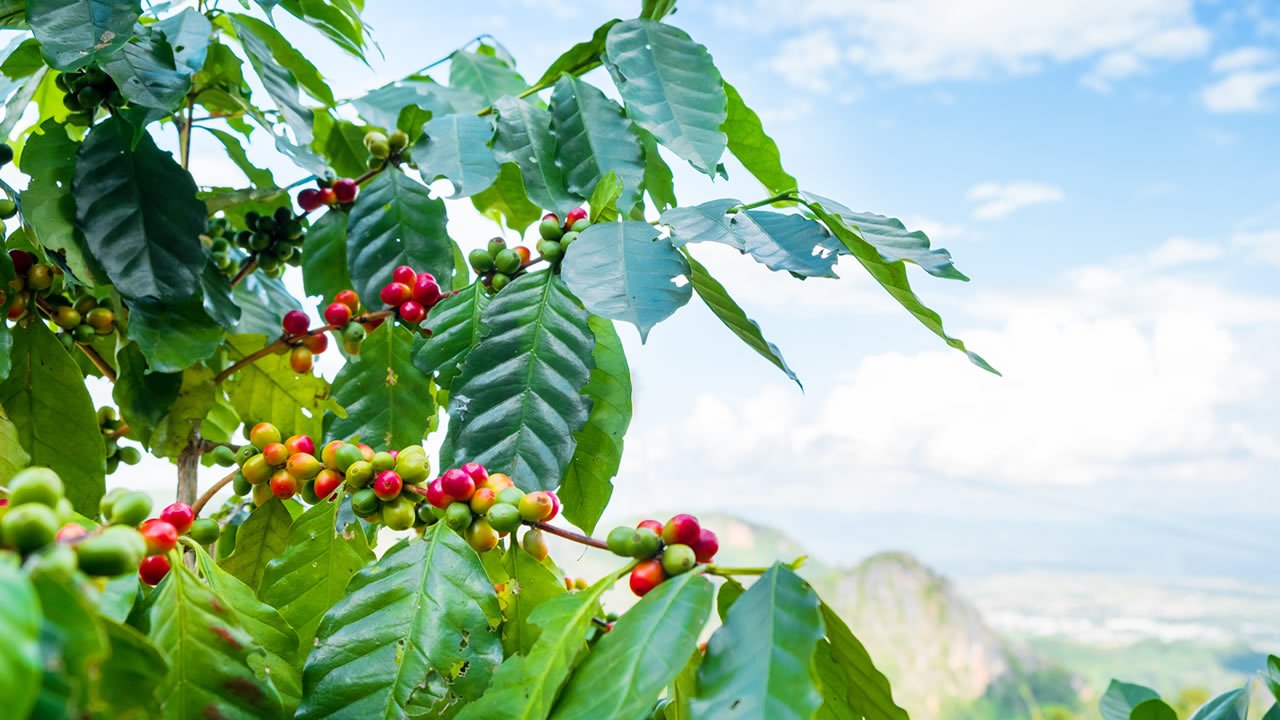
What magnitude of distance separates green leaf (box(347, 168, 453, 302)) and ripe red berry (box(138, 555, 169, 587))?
1.15 feet

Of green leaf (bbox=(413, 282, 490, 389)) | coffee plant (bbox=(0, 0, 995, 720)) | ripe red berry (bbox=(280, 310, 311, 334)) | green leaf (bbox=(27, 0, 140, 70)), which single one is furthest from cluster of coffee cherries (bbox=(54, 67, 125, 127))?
green leaf (bbox=(413, 282, 490, 389))

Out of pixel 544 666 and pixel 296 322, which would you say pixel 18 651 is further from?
pixel 296 322

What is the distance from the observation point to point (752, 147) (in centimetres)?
85

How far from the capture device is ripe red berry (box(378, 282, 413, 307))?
0.77 metres

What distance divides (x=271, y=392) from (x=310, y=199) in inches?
7.5

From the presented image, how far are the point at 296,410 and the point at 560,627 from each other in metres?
0.55

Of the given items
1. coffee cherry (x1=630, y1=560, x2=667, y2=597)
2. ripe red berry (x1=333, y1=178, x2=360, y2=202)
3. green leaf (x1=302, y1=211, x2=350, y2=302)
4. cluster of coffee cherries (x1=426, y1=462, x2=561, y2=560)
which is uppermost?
ripe red berry (x1=333, y1=178, x2=360, y2=202)

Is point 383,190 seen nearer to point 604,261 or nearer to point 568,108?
point 568,108

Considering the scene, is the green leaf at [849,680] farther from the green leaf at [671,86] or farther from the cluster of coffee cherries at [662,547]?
the green leaf at [671,86]

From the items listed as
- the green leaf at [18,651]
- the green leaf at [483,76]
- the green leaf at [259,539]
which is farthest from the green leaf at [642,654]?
the green leaf at [483,76]

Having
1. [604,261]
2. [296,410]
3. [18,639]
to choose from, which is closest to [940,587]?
[296,410]

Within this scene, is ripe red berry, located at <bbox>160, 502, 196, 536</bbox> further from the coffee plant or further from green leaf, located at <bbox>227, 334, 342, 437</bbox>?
green leaf, located at <bbox>227, 334, 342, 437</bbox>

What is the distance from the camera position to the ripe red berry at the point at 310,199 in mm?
901

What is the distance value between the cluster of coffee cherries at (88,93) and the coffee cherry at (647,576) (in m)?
0.57
